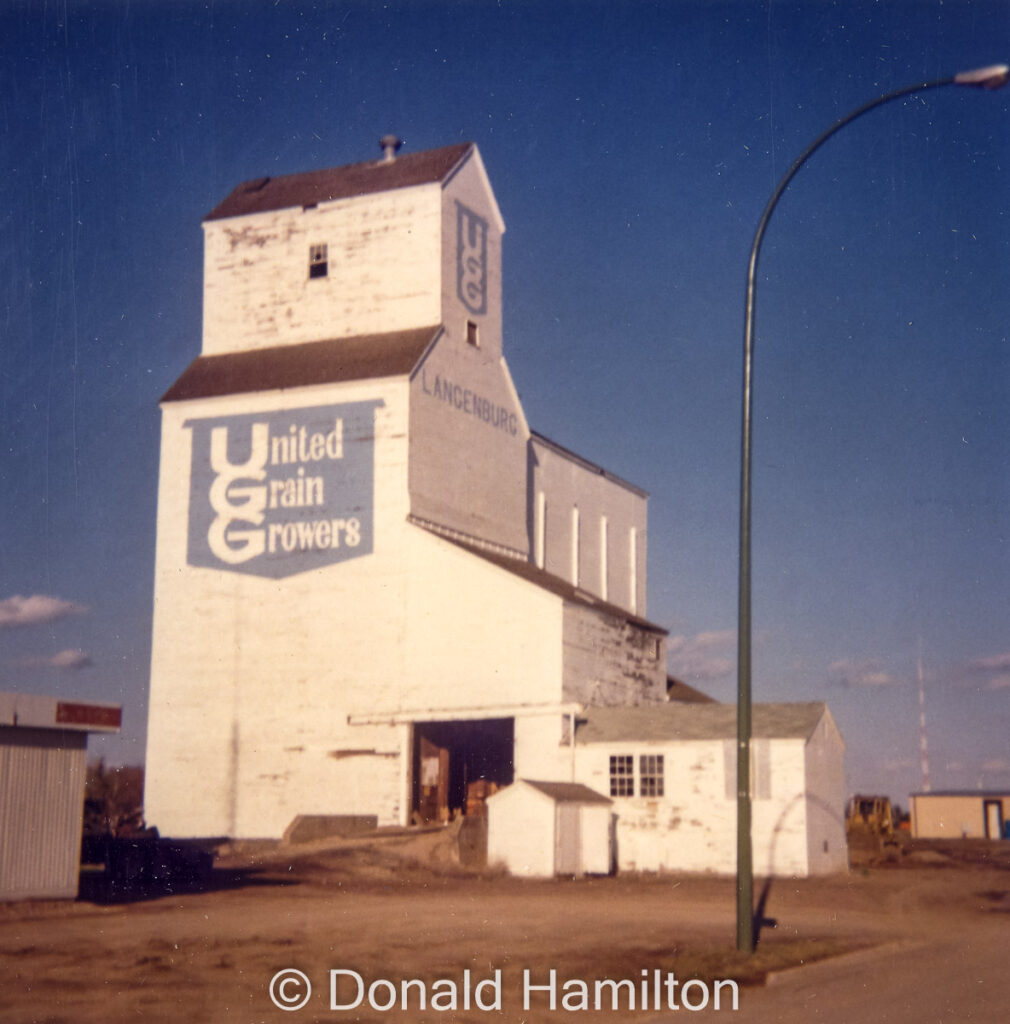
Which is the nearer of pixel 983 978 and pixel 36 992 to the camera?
pixel 36 992

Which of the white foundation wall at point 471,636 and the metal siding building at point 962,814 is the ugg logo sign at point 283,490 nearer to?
the white foundation wall at point 471,636

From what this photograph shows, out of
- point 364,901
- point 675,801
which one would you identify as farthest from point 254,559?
point 364,901

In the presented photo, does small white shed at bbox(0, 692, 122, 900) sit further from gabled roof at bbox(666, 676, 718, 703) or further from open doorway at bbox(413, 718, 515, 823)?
gabled roof at bbox(666, 676, 718, 703)

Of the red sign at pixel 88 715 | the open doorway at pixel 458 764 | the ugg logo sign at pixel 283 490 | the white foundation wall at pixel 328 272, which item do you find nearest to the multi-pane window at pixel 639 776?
the open doorway at pixel 458 764

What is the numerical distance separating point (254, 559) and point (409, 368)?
25.7ft

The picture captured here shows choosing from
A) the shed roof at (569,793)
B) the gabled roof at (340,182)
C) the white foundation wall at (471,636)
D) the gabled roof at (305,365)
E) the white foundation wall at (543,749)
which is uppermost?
the gabled roof at (340,182)

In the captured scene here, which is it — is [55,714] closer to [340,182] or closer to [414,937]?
[414,937]

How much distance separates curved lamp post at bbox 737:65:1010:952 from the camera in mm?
15977

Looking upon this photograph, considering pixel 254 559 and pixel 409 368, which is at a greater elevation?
pixel 409 368

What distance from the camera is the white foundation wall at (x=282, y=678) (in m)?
40.1

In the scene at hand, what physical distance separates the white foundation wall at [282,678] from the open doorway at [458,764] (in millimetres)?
1320

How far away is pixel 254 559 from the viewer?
139 feet

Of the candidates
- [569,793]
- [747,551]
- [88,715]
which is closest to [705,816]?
[569,793]

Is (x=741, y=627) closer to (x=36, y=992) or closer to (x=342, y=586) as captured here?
(x=36, y=992)
